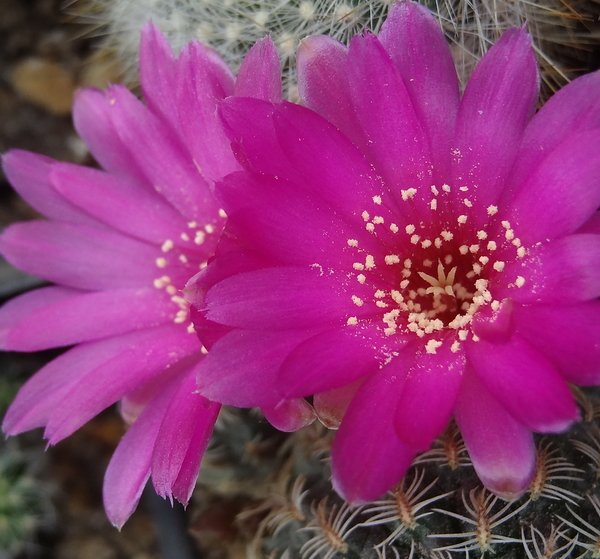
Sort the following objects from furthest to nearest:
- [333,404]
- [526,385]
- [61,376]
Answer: [61,376] → [333,404] → [526,385]

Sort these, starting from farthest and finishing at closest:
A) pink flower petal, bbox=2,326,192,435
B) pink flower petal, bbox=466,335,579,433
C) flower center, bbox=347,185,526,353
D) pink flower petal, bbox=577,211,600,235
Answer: pink flower petal, bbox=2,326,192,435 < flower center, bbox=347,185,526,353 < pink flower petal, bbox=577,211,600,235 < pink flower petal, bbox=466,335,579,433

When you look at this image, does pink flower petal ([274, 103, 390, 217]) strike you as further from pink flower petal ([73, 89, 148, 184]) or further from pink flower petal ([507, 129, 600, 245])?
pink flower petal ([73, 89, 148, 184])

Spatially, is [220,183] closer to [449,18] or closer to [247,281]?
[247,281]

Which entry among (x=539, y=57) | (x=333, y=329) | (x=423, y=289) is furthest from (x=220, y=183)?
(x=539, y=57)

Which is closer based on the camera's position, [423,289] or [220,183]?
[220,183]

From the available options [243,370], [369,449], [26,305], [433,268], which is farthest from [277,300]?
[26,305]

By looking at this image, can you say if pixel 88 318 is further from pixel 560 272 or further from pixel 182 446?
pixel 560 272

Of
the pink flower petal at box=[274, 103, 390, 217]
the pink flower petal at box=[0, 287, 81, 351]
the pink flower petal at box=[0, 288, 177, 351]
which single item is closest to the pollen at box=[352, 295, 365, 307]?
the pink flower petal at box=[274, 103, 390, 217]
